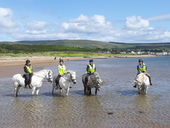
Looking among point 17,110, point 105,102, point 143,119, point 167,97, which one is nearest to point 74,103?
point 105,102

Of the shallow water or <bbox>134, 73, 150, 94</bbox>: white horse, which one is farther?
<bbox>134, 73, 150, 94</bbox>: white horse

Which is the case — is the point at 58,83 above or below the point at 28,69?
below

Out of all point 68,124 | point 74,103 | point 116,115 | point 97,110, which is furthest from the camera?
point 74,103

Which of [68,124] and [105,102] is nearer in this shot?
[68,124]

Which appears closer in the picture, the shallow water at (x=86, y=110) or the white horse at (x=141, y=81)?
the shallow water at (x=86, y=110)

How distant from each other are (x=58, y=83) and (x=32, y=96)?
182cm

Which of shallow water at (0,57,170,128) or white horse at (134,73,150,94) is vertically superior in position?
white horse at (134,73,150,94)

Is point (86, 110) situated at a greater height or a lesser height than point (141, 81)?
lesser

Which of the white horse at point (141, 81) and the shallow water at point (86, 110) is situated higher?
the white horse at point (141, 81)

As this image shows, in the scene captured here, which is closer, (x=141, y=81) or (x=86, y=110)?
(x=86, y=110)

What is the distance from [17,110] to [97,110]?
3.84 meters

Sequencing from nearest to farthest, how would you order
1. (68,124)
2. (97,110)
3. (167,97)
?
(68,124) < (97,110) < (167,97)

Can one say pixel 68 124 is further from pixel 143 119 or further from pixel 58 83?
pixel 58 83

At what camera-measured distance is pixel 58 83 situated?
14656 millimetres
